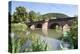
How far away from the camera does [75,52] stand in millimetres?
1865

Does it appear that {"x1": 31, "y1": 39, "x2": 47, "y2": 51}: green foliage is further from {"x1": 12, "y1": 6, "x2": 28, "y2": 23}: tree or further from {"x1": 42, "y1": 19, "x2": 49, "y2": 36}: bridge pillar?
{"x1": 12, "y1": 6, "x2": 28, "y2": 23}: tree

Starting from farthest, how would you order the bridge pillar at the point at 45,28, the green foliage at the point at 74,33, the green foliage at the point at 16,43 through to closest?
the green foliage at the point at 74,33
the bridge pillar at the point at 45,28
the green foliage at the point at 16,43

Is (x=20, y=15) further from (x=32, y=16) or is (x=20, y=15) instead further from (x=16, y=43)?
(x=16, y=43)

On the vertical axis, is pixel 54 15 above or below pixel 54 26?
above

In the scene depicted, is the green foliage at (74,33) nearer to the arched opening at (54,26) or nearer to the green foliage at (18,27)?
the arched opening at (54,26)

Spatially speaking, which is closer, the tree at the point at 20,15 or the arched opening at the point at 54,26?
the tree at the point at 20,15

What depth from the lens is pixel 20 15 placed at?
1685mm

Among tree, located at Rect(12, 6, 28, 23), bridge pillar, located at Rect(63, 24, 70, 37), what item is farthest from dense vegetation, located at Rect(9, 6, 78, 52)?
bridge pillar, located at Rect(63, 24, 70, 37)

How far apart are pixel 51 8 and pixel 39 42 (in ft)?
1.24

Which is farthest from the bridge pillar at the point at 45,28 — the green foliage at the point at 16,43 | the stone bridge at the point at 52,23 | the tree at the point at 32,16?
the green foliage at the point at 16,43

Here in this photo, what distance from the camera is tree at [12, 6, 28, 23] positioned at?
1659 mm

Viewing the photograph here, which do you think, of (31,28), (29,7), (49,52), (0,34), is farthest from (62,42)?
(0,34)

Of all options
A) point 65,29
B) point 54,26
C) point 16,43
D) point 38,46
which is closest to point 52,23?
point 54,26

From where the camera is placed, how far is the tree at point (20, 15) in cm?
166
